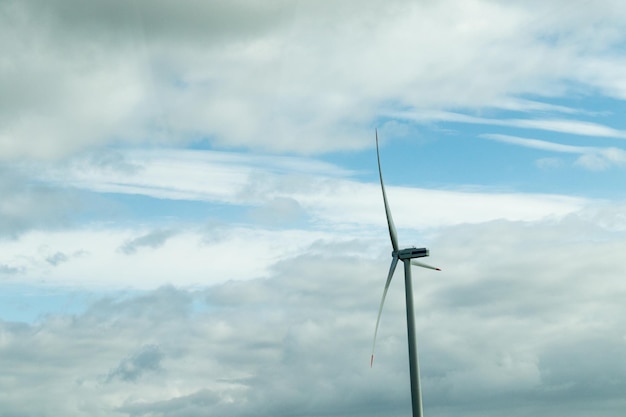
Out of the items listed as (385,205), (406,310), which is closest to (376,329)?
(406,310)

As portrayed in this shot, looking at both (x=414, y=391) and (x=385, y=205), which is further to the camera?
(x=385, y=205)

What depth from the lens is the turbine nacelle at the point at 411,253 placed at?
17038cm

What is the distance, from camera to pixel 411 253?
563 ft

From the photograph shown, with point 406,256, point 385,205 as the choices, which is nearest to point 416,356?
point 406,256

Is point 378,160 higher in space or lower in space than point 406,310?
higher

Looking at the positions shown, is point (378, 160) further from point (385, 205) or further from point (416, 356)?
point (416, 356)

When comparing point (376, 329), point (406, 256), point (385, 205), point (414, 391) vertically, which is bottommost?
point (414, 391)

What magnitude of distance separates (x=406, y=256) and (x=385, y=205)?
37.8 ft

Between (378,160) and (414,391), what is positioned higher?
(378,160)

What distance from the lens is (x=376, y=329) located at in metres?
169

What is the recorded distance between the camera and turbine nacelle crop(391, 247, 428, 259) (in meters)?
170

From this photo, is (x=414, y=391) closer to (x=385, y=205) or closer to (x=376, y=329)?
(x=376, y=329)

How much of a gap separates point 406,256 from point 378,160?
755 inches

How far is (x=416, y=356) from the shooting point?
544ft
